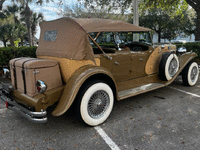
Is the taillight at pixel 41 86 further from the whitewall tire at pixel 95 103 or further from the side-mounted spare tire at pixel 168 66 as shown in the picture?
the side-mounted spare tire at pixel 168 66

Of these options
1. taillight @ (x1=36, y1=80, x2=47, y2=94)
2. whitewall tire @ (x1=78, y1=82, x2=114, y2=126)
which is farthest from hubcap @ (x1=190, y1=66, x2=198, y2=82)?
A: taillight @ (x1=36, y1=80, x2=47, y2=94)

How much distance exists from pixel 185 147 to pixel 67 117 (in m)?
2.18

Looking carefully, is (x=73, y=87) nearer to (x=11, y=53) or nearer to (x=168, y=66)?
(x=168, y=66)

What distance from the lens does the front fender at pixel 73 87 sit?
274cm

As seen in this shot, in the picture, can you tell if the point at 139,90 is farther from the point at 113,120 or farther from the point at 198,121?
the point at 198,121

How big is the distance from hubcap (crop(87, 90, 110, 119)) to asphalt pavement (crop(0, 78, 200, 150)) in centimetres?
24

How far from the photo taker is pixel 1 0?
1033 centimetres

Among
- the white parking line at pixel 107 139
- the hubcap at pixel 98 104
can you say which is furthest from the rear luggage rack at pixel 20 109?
the white parking line at pixel 107 139

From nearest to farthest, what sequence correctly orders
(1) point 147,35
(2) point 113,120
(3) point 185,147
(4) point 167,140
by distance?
(3) point 185,147, (4) point 167,140, (2) point 113,120, (1) point 147,35

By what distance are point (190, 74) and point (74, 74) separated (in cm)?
392

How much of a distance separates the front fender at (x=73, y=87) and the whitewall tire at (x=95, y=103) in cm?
17

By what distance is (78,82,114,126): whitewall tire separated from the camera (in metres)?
2.94

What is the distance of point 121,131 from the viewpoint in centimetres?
301

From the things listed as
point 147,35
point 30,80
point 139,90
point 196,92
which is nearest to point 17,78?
point 30,80
